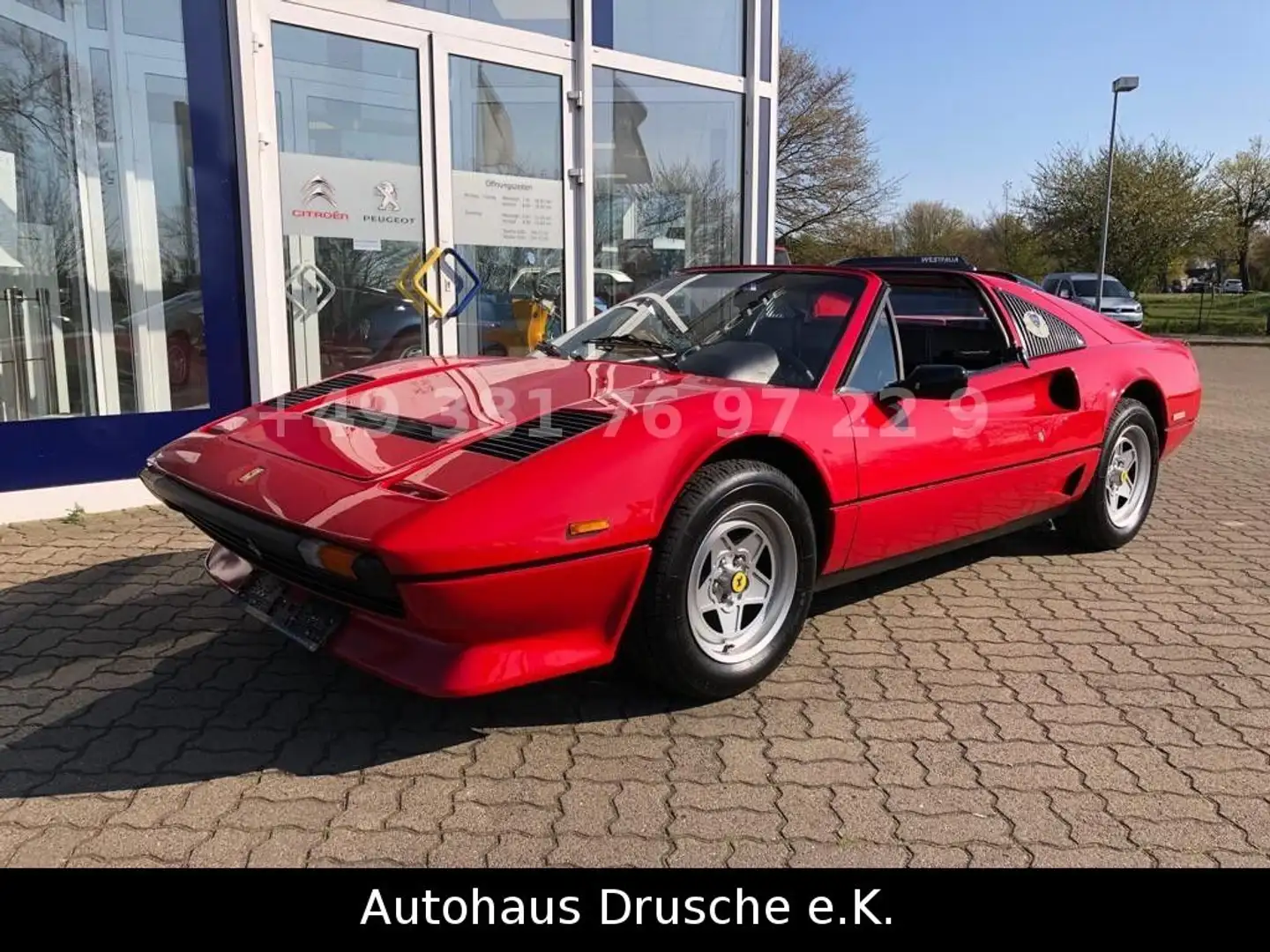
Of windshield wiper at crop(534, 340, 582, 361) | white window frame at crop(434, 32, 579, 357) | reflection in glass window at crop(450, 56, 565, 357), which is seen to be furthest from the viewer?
reflection in glass window at crop(450, 56, 565, 357)

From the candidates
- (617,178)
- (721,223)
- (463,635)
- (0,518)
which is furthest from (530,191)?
(463,635)

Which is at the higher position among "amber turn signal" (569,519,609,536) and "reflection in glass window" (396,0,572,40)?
"reflection in glass window" (396,0,572,40)

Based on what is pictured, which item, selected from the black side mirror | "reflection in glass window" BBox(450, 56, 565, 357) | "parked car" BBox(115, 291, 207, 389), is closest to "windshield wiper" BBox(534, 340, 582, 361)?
the black side mirror

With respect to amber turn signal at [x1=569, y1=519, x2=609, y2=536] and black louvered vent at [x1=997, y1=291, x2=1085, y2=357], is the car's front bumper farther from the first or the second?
black louvered vent at [x1=997, y1=291, x2=1085, y2=357]

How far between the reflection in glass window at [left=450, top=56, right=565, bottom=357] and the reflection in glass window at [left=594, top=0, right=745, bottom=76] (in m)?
0.67

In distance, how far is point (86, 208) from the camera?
5316 millimetres

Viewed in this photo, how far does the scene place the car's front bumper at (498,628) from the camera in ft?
7.59

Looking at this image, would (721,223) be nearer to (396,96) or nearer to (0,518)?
(396,96)

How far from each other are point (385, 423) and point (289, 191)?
3587mm

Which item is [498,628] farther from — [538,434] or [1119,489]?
[1119,489]

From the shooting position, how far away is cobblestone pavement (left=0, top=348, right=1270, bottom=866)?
2.23m

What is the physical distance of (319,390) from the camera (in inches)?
136
